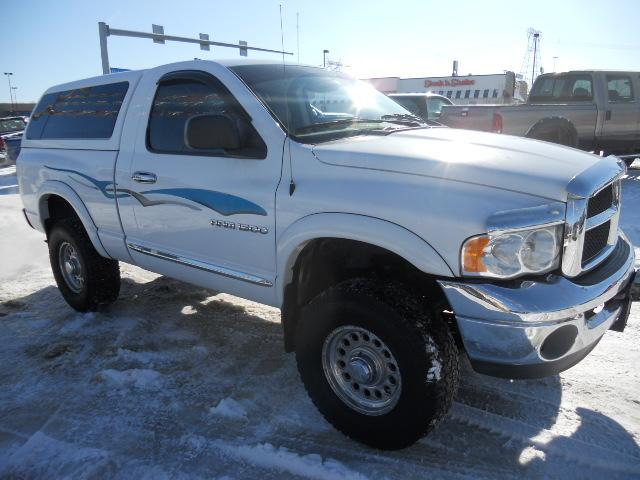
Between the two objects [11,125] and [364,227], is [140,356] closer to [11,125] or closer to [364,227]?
[364,227]

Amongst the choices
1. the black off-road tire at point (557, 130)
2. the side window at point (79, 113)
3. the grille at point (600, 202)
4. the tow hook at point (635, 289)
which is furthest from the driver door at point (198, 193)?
the black off-road tire at point (557, 130)

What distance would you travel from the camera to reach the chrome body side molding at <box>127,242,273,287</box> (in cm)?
294

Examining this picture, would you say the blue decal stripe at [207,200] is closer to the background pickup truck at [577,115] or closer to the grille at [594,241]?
the grille at [594,241]

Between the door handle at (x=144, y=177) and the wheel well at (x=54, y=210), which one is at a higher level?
the door handle at (x=144, y=177)

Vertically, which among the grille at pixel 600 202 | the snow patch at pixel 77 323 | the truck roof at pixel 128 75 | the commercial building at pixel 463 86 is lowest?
the snow patch at pixel 77 323

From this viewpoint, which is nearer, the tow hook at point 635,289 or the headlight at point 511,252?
the headlight at point 511,252

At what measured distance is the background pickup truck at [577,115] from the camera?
30.6 feet

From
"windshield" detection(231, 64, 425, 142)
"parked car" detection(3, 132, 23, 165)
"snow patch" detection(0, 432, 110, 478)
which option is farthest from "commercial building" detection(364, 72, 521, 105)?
"snow patch" detection(0, 432, 110, 478)

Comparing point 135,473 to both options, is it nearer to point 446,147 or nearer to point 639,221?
point 446,147

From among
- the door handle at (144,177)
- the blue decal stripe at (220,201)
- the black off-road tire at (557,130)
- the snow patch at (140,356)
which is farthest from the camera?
the black off-road tire at (557,130)

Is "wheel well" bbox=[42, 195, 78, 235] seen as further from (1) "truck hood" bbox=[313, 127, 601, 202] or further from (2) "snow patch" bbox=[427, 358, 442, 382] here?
(2) "snow patch" bbox=[427, 358, 442, 382]

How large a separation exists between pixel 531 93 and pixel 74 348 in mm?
10115

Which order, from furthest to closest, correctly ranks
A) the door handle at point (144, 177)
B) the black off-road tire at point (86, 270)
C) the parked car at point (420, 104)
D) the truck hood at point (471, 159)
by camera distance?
the parked car at point (420, 104)
the black off-road tire at point (86, 270)
the door handle at point (144, 177)
the truck hood at point (471, 159)

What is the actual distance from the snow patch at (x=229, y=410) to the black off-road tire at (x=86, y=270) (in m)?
1.94
